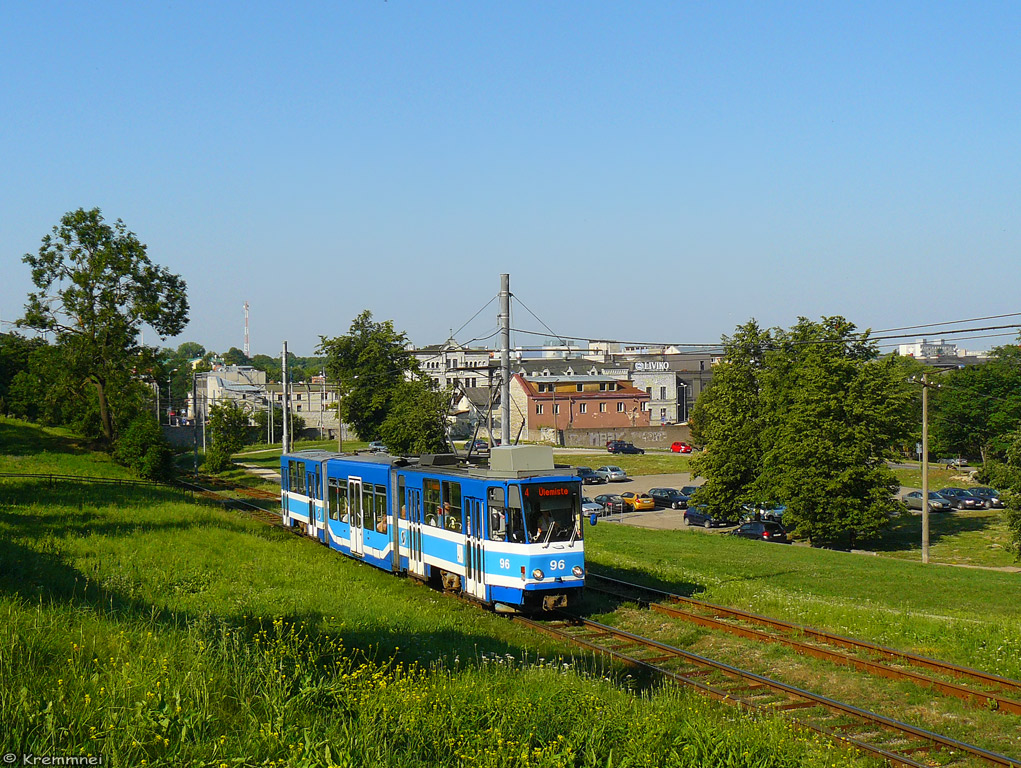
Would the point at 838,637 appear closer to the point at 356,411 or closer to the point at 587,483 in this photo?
the point at 587,483

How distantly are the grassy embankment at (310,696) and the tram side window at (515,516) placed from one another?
6.01ft

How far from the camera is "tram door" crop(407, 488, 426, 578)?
21156 millimetres

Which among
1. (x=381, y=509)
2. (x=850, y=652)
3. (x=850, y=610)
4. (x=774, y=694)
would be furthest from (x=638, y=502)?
(x=774, y=694)

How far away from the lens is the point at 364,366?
85.6m

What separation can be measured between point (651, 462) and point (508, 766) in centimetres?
8035

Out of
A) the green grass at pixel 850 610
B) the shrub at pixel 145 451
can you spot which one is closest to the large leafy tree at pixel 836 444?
the green grass at pixel 850 610

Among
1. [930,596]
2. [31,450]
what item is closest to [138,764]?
[930,596]

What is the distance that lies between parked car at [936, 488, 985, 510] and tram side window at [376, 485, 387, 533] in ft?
171

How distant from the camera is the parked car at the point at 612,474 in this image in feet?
239

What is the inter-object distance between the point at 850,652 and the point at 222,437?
5240cm

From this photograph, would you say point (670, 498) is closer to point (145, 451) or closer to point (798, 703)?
point (145, 451)

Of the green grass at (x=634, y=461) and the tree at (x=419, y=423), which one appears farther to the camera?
the green grass at (x=634, y=461)

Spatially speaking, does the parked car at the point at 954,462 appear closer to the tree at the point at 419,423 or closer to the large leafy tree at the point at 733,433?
the large leafy tree at the point at 733,433

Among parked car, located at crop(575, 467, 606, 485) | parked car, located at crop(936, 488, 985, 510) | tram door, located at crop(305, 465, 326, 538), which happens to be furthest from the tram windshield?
parked car, located at crop(575, 467, 606, 485)
